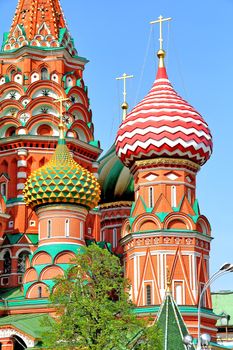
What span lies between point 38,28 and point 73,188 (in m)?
9.35

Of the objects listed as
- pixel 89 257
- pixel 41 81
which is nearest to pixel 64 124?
pixel 41 81

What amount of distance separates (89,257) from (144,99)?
493 inches

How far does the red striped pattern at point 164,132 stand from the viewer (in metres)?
35.2

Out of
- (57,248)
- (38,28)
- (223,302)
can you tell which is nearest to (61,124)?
(57,248)

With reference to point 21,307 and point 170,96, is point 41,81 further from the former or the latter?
point 21,307

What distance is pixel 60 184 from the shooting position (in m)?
34.6

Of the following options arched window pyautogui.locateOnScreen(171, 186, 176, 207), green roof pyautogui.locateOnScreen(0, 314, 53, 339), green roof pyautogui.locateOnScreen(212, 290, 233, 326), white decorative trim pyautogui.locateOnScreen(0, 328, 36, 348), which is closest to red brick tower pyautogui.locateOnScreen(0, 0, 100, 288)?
green roof pyautogui.locateOnScreen(0, 314, 53, 339)

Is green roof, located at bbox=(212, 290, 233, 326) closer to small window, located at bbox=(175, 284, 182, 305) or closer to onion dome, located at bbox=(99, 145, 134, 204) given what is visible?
onion dome, located at bbox=(99, 145, 134, 204)

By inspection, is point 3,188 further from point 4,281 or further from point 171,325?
point 171,325

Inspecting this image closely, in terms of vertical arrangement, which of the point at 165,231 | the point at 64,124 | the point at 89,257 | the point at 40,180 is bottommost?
the point at 89,257

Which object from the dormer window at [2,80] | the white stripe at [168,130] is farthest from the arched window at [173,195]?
the dormer window at [2,80]

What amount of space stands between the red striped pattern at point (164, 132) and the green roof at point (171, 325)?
701cm

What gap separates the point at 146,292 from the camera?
34.0 metres

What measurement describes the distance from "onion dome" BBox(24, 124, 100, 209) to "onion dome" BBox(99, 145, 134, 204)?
9240 mm
